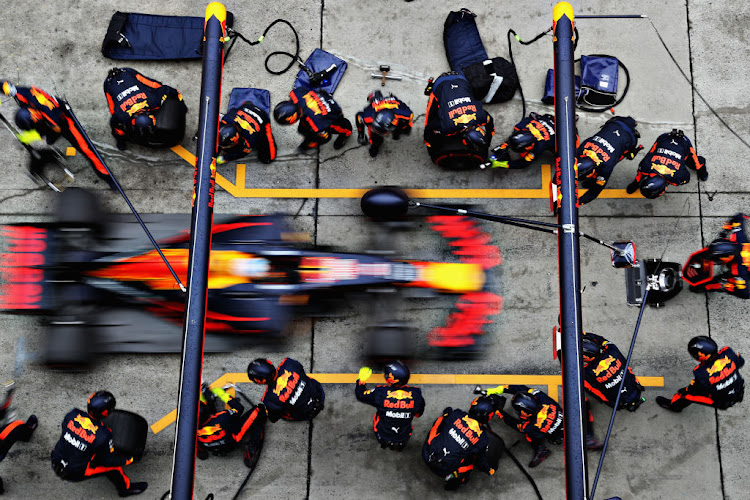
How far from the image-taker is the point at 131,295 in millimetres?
7539

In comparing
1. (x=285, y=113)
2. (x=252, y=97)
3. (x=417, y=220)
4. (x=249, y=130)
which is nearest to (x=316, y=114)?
(x=285, y=113)

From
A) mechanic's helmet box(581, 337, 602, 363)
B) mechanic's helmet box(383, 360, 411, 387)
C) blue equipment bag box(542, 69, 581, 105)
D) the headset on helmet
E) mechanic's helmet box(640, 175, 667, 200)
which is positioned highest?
blue equipment bag box(542, 69, 581, 105)

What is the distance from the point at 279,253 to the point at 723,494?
6.51 metres

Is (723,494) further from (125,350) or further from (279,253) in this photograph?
(125,350)

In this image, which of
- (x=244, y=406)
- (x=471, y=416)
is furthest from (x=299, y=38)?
(x=471, y=416)

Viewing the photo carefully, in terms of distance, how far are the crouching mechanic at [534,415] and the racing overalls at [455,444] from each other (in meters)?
0.57

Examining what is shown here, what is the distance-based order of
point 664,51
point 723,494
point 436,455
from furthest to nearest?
point 664,51 < point 723,494 < point 436,455

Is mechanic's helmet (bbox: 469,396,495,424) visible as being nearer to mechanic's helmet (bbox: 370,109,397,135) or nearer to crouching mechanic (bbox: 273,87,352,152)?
mechanic's helmet (bbox: 370,109,397,135)

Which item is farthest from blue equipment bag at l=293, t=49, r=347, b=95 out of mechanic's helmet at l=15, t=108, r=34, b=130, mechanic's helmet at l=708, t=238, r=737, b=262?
mechanic's helmet at l=708, t=238, r=737, b=262

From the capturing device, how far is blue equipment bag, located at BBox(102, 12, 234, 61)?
8531 mm

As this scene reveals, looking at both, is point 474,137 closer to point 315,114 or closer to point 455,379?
point 315,114

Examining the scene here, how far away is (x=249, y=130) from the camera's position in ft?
24.6

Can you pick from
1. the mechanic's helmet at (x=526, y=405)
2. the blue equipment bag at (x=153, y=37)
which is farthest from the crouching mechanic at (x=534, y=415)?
the blue equipment bag at (x=153, y=37)

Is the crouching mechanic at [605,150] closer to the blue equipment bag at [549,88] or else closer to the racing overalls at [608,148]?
the racing overalls at [608,148]
